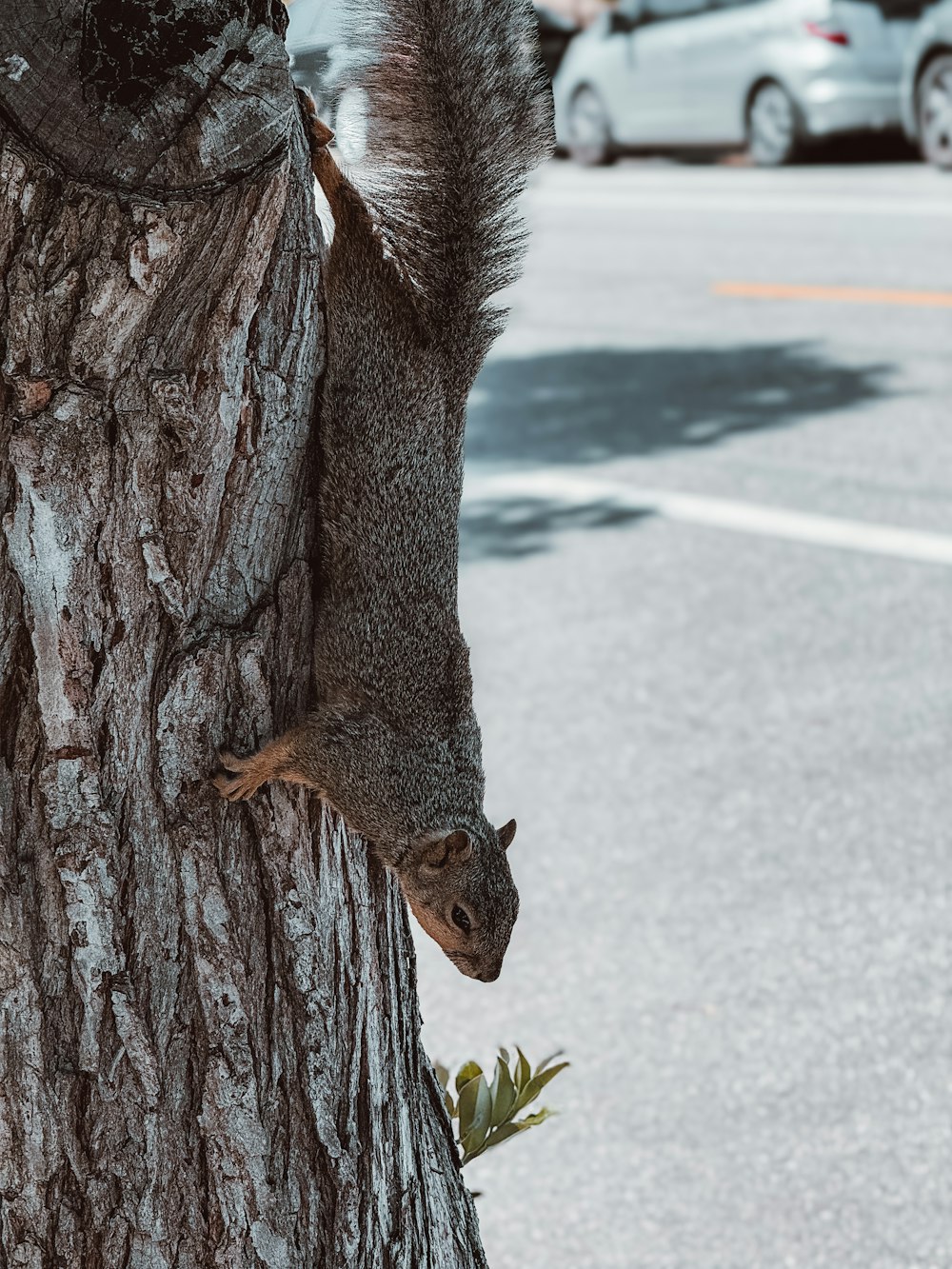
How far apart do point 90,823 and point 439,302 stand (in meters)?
0.82

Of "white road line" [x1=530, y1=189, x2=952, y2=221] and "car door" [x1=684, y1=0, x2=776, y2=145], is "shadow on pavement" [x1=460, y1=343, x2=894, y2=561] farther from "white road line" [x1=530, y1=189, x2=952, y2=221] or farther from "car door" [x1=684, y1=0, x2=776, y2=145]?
"car door" [x1=684, y1=0, x2=776, y2=145]

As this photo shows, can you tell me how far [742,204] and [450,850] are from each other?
11.0 meters

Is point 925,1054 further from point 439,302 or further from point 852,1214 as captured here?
point 439,302

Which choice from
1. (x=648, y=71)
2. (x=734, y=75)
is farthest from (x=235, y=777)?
(x=648, y=71)

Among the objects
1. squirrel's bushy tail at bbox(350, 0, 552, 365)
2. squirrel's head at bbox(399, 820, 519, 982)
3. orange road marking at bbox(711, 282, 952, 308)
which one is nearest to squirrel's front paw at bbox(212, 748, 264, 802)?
squirrel's head at bbox(399, 820, 519, 982)

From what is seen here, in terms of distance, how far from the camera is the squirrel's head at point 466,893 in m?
2.24

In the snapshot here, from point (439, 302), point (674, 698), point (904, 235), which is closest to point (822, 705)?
point (674, 698)

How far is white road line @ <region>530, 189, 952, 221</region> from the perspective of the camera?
11.2 m

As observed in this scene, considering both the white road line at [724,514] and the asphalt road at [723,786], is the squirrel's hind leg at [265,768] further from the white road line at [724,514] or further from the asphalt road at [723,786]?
the white road line at [724,514]

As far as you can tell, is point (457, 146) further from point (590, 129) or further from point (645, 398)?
point (590, 129)

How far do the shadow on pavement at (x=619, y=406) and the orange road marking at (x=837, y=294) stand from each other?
73cm

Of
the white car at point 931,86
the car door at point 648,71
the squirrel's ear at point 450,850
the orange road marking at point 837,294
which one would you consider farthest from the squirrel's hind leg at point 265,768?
the car door at point 648,71

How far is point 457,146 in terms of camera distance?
2.06 m

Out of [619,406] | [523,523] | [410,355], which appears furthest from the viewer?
[619,406]
